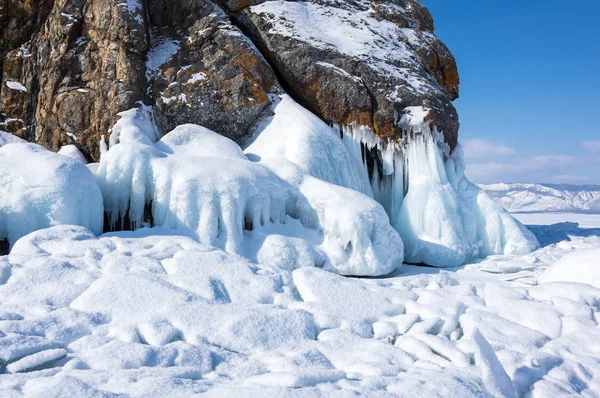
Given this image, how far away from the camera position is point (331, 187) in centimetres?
867

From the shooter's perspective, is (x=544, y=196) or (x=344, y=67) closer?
(x=344, y=67)

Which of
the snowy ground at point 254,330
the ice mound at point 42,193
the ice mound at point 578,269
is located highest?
the ice mound at point 42,193

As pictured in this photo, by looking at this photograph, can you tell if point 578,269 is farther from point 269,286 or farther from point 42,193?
point 42,193

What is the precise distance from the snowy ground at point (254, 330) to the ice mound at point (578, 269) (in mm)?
886

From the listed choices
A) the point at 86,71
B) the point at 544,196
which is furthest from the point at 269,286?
the point at 544,196

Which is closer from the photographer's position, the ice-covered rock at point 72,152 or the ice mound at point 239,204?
the ice mound at point 239,204

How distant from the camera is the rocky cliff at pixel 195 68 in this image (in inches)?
398

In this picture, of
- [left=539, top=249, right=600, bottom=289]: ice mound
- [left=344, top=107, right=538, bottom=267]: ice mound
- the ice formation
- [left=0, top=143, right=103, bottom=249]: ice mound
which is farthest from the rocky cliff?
[left=539, top=249, right=600, bottom=289]: ice mound

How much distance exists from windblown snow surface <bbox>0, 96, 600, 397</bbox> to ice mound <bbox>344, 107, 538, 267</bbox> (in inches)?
2.4

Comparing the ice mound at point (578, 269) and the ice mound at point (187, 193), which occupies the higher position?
the ice mound at point (187, 193)

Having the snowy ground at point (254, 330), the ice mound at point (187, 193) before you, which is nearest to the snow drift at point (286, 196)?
the ice mound at point (187, 193)

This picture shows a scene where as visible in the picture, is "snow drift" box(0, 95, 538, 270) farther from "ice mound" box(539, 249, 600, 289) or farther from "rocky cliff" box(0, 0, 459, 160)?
"ice mound" box(539, 249, 600, 289)

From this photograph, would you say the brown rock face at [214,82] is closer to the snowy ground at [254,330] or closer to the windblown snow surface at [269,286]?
the windblown snow surface at [269,286]

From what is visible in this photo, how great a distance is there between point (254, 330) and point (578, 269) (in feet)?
18.1
